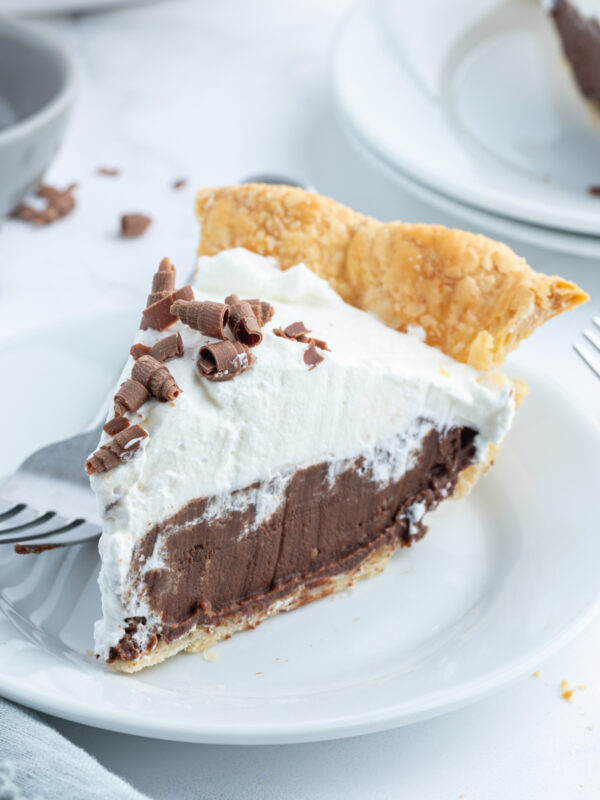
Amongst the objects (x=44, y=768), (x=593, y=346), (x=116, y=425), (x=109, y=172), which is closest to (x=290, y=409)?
(x=116, y=425)

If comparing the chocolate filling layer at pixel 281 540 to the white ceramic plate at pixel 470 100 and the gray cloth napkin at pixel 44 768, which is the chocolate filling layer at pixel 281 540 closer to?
the gray cloth napkin at pixel 44 768

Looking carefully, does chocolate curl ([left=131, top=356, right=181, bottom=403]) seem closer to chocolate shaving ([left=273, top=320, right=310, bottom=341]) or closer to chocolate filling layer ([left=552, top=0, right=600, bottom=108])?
chocolate shaving ([left=273, top=320, right=310, bottom=341])

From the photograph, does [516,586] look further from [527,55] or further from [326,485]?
[527,55]

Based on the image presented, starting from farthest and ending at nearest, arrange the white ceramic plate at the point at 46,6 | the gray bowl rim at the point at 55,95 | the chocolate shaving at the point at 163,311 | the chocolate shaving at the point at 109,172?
the white ceramic plate at the point at 46,6 < the chocolate shaving at the point at 109,172 < the gray bowl rim at the point at 55,95 < the chocolate shaving at the point at 163,311

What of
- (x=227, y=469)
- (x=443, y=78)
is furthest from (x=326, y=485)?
(x=443, y=78)

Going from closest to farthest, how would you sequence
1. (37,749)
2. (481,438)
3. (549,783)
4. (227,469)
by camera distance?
1. (37,749)
2. (549,783)
3. (227,469)
4. (481,438)

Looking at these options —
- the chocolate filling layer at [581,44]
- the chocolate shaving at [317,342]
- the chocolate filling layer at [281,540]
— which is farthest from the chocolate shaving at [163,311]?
the chocolate filling layer at [581,44]
